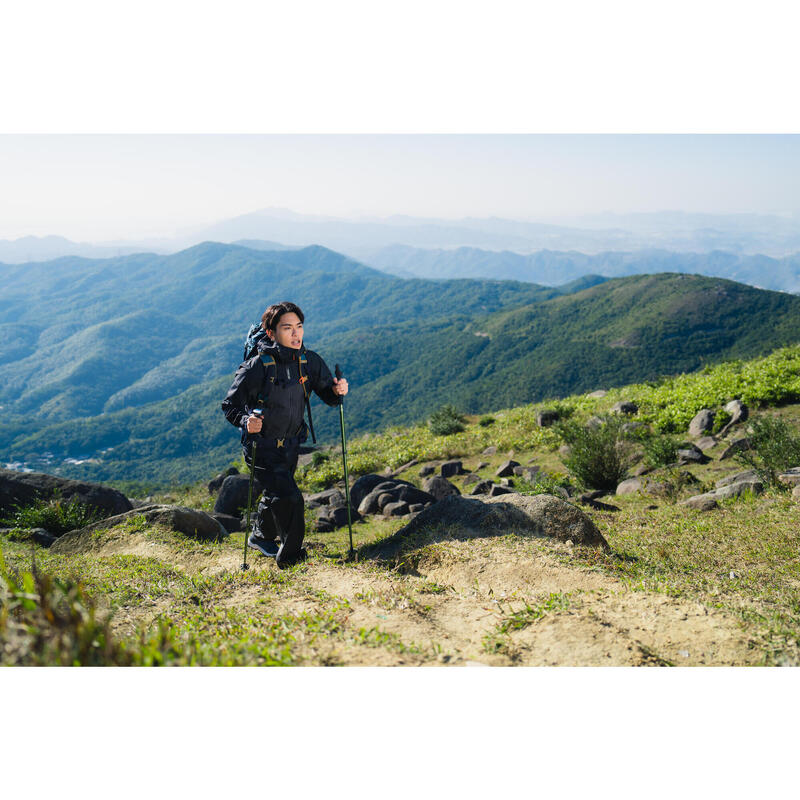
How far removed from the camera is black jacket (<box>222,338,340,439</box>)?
5145 millimetres

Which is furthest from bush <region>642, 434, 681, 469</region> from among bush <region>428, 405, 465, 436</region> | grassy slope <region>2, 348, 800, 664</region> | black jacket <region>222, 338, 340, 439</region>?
bush <region>428, 405, 465, 436</region>

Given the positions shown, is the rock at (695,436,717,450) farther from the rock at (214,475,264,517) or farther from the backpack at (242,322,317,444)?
the rock at (214,475,264,517)

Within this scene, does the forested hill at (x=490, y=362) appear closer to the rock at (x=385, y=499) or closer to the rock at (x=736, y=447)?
the rock at (x=736, y=447)

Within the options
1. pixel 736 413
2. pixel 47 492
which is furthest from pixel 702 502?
pixel 47 492

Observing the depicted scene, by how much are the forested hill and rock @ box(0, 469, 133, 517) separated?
74.2m

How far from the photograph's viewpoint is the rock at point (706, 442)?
32.0 ft

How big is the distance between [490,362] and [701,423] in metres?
92.6

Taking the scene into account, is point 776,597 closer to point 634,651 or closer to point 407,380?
point 634,651

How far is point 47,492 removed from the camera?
8281 mm

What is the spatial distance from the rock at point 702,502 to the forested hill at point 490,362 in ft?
237

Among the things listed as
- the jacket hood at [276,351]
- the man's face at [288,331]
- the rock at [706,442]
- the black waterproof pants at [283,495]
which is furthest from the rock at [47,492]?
the rock at [706,442]

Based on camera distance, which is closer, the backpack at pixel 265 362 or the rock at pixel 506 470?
the backpack at pixel 265 362

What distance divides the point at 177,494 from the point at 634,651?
1427cm

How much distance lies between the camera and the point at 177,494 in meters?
15.2
